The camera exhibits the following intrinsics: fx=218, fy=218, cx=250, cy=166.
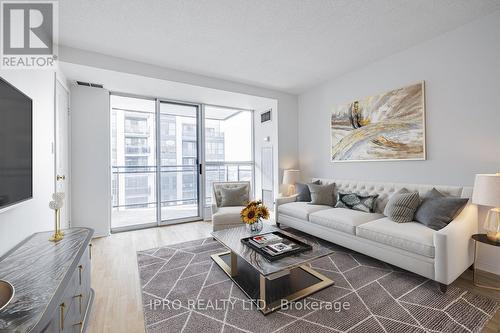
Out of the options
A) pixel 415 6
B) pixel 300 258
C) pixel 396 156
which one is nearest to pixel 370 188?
pixel 396 156

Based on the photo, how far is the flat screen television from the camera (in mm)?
1308

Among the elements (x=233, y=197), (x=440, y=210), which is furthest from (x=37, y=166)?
(x=440, y=210)

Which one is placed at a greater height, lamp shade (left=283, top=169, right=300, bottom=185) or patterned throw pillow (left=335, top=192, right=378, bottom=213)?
lamp shade (left=283, top=169, right=300, bottom=185)

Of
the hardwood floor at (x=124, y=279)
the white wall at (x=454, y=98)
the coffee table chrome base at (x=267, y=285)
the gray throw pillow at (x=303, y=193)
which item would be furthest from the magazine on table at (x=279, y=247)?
the white wall at (x=454, y=98)

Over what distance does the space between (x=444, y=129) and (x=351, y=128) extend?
123 cm

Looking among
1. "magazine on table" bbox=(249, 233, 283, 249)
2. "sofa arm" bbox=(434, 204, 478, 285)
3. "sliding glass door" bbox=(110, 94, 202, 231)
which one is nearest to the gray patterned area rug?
"sofa arm" bbox=(434, 204, 478, 285)

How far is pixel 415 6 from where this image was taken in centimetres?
219

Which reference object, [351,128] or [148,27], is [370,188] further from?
[148,27]

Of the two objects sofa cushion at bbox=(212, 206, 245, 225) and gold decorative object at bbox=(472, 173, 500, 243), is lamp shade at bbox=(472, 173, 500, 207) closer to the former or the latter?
gold decorative object at bbox=(472, 173, 500, 243)

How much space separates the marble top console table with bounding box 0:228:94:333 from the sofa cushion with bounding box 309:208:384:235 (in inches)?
103

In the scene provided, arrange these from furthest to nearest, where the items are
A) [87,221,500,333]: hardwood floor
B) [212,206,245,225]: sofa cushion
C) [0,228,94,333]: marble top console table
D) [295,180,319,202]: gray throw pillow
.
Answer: [295,180,319,202]: gray throw pillow, [212,206,245,225]: sofa cushion, [87,221,500,333]: hardwood floor, [0,228,94,333]: marble top console table

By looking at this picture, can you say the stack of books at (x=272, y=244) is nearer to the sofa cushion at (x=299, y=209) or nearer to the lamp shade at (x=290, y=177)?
the sofa cushion at (x=299, y=209)

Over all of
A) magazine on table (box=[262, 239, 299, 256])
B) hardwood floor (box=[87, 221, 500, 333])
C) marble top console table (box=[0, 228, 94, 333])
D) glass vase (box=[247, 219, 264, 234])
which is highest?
marble top console table (box=[0, 228, 94, 333])

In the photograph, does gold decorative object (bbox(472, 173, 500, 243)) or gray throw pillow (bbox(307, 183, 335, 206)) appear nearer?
gold decorative object (bbox(472, 173, 500, 243))
